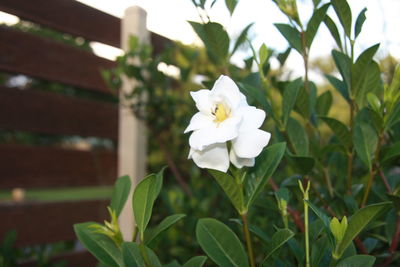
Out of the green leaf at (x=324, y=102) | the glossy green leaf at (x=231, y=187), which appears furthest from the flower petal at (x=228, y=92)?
the green leaf at (x=324, y=102)

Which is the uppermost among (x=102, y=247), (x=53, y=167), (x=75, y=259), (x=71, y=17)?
(x=71, y=17)

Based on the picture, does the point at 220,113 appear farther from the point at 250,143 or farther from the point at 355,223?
the point at 355,223

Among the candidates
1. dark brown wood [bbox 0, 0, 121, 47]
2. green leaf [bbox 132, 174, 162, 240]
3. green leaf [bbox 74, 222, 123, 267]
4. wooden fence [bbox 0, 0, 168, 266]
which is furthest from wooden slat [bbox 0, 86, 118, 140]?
green leaf [bbox 132, 174, 162, 240]

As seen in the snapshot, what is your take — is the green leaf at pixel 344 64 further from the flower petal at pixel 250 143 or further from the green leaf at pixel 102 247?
the green leaf at pixel 102 247

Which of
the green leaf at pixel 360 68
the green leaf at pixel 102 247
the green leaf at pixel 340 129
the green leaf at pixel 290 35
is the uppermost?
the green leaf at pixel 290 35

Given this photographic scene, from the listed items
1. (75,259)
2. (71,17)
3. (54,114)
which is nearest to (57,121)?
(54,114)
